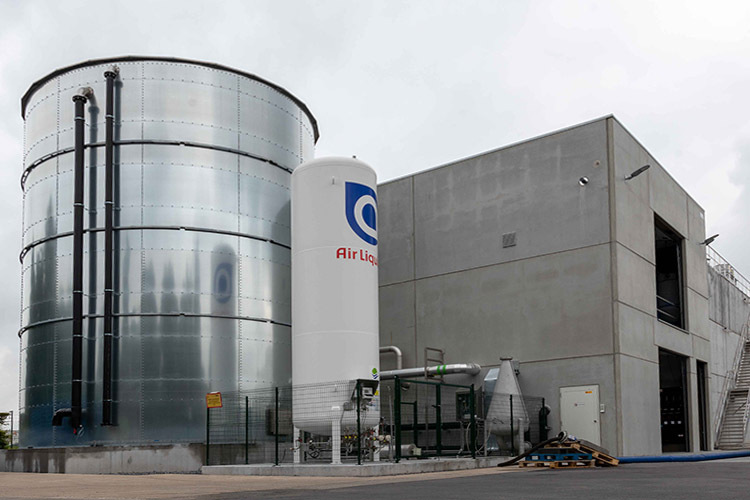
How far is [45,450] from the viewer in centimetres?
2045

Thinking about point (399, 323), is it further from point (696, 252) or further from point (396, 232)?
point (696, 252)

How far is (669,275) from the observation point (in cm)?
3281

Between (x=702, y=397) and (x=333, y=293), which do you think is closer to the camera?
(x=333, y=293)

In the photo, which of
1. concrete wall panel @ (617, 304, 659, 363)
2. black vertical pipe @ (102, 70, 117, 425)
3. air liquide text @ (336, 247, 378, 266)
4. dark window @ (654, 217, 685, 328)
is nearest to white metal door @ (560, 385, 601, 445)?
concrete wall panel @ (617, 304, 659, 363)

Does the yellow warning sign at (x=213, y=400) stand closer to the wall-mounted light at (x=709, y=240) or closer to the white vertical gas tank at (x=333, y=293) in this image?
the white vertical gas tank at (x=333, y=293)

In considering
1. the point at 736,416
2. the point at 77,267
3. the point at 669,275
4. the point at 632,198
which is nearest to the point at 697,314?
the point at 669,275

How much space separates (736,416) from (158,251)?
25386mm

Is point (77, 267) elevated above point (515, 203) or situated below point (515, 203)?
below

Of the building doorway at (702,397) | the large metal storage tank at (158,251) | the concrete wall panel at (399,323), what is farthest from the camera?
the building doorway at (702,397)

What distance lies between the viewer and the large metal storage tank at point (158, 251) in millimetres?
21281

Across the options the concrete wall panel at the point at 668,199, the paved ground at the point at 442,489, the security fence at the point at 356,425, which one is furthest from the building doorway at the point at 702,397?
the paved ground at the point at 442,489

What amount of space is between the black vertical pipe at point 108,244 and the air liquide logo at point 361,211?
21.1ft

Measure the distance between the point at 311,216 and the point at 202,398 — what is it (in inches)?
229

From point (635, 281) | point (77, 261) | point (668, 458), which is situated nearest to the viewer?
point (77, 261)
